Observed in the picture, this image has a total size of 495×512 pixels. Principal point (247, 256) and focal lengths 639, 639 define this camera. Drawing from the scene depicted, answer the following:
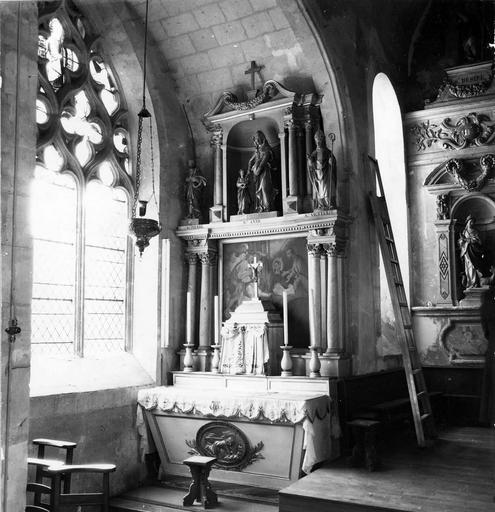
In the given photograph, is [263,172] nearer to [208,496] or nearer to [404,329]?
[404,329]

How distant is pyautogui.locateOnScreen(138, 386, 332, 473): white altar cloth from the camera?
245 inches

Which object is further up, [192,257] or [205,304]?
[192,257]

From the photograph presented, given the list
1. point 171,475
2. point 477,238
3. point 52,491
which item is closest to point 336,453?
point 171,475

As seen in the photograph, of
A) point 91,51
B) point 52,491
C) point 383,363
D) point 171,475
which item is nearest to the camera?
point 52,491

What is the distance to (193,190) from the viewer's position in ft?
27.2

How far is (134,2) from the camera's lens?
25.5ft

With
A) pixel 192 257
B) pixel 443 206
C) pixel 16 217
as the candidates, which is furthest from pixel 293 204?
pixel 16 217

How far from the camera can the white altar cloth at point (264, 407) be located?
6211 millimetres

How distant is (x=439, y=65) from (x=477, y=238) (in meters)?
2.94

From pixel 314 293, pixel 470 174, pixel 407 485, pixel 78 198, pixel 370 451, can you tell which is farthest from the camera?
pixel 470 174

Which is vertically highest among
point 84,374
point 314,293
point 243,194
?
point 243,194

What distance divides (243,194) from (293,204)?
75 cm

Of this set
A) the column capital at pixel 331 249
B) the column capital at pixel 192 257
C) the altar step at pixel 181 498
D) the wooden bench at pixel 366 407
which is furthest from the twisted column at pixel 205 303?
the wooden bench at pixel 366 407

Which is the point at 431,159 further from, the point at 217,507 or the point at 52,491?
the point at 52,491
